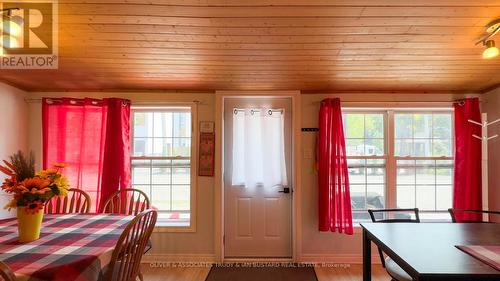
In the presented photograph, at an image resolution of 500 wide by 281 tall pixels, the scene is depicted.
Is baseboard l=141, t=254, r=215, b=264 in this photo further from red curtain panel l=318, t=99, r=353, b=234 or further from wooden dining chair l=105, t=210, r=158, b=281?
wooden dining chair l=105, t=210, r=158, b=281

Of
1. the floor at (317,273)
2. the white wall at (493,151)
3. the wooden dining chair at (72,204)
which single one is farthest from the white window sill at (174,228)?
the white wall at (493,151)

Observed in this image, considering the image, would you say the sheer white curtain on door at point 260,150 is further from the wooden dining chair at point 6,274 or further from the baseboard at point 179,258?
the wooden dining chair at point 6,274

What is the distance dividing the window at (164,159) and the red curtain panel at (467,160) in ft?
9.85

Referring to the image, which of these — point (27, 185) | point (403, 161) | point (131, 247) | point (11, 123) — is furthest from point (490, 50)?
point (11, 123)

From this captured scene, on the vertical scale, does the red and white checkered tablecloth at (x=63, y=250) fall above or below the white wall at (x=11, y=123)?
below

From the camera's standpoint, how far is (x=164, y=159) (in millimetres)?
3250

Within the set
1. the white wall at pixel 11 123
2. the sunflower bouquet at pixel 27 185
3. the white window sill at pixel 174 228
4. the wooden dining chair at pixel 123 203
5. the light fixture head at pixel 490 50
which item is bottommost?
the white window sill at pixel 174 228

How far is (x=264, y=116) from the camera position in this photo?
330 centimetres

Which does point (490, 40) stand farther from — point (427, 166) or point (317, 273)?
point (317, 273)

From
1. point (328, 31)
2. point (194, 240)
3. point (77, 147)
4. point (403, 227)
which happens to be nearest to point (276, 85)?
point (328, 31)

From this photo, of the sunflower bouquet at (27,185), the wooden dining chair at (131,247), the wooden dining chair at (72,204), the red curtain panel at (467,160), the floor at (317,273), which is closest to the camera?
the wooden dining chair at (131,247)

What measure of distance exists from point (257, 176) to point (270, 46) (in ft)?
5.48

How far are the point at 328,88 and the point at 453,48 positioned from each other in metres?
1.20

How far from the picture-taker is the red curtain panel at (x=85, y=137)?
9.73ft
